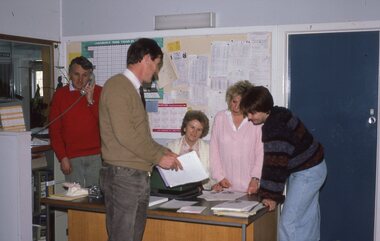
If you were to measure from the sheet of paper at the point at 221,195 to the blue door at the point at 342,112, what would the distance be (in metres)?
1.10

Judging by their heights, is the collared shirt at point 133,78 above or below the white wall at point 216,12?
below

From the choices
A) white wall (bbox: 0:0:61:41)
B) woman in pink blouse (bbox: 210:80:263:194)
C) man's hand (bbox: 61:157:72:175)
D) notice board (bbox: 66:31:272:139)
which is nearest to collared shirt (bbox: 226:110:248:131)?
woman in pink blouse (bbox: 210:80:263:194)

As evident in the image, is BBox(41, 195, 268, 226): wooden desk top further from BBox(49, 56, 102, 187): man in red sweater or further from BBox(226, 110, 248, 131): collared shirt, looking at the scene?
BBox(49, 56, 102, 187): man in red sweater

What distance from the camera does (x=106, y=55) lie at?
4.49 m

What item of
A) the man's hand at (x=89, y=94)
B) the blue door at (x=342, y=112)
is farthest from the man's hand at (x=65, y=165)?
the blue door at (x=342, y=112)

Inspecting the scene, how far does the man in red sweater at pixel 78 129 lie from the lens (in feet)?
12.4

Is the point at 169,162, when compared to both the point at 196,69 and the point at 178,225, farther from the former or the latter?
the point at 196,69

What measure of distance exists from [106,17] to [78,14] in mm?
326

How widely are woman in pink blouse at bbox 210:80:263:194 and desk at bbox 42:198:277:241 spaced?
0.37m

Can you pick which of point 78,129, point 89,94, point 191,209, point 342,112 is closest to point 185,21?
point 89,94

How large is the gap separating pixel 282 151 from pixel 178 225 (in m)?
0.78

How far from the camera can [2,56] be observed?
13.1ft

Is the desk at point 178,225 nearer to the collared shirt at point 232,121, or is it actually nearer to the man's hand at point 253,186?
the man's hand at point 253,186

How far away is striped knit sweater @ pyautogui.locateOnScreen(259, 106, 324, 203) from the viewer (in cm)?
278
